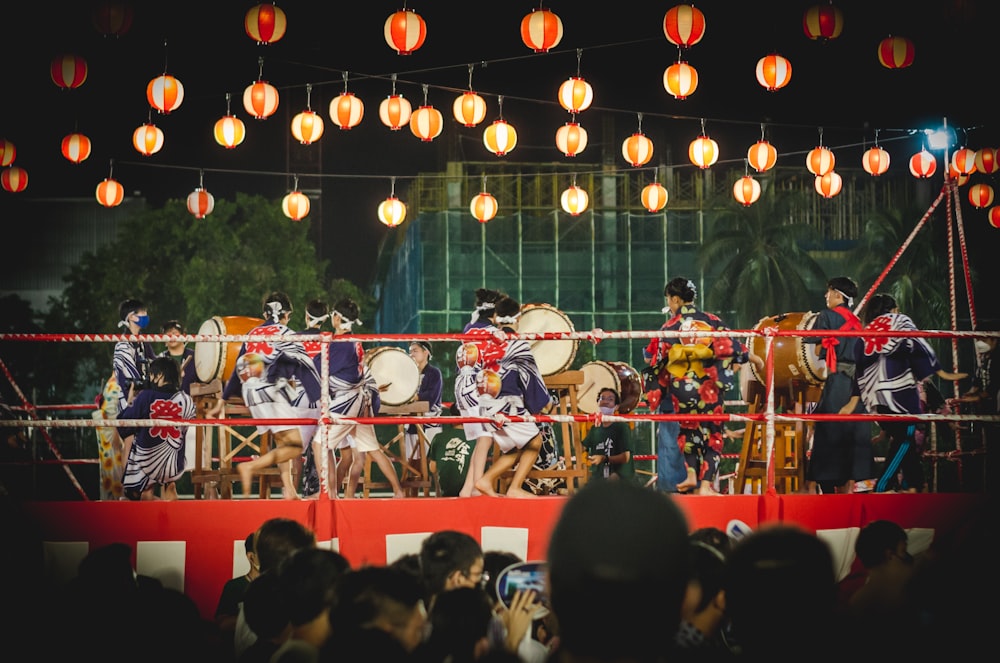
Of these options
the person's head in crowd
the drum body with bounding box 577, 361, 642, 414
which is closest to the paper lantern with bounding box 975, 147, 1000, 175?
the drum body with bounding box 577, 361, 642, 414

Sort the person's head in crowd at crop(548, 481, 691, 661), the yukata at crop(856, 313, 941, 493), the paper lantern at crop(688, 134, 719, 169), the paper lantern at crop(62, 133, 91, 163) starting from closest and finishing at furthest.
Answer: the person's head in crowd at crop(548, 481, 691, 661) → the yukata at crop(856, 313, 941, 493) → the paper lantern at crop(62, 133, 91, 163) → the paper lantern at crop(688, 134, 719, 169)

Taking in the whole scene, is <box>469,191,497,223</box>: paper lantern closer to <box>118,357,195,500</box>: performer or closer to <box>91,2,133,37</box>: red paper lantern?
<box>91,2,133,37</box>: red paper lantern

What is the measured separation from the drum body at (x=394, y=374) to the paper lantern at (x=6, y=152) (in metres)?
6.44

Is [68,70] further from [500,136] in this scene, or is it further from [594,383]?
[594,383]

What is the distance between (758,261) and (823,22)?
19617 mm

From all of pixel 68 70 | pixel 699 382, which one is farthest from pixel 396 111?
pixel 699 382

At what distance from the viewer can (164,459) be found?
8.40 m

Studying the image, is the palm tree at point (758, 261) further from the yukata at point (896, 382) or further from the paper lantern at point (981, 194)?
the yukata at point (896, 382)

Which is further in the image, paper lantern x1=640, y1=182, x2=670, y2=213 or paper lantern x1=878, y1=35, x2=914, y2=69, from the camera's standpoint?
paper lantern x1=640, y1=182, x2=670, y2=213

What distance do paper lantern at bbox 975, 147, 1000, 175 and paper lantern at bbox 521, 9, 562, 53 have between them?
20.2 ft

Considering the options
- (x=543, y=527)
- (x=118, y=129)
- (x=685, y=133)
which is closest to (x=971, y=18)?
(x=543, y=527)

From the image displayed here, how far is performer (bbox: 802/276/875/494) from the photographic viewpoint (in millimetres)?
7875

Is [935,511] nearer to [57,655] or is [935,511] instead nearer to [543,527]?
[543,527]

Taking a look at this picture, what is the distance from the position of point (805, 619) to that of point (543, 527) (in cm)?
458
